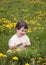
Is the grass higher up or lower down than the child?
lower down

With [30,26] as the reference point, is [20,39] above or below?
above

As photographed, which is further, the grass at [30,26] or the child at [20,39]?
the child at [20,39]

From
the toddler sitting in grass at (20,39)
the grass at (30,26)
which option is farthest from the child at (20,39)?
the grass at (30,26)

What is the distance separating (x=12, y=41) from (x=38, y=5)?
9.64 m

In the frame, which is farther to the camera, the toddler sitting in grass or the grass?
the toddler sitting in grass

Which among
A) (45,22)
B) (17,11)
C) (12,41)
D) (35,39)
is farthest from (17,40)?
(17,11)

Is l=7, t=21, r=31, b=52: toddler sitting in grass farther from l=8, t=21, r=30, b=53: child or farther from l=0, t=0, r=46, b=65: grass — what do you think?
l=0, t=0, r=46, b=65: grass

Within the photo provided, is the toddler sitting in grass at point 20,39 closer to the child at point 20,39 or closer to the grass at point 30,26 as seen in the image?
the child at point 20,39

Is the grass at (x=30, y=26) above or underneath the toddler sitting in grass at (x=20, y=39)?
underneath

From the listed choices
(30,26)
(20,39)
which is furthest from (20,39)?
(30,26)

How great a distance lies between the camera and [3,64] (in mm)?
5727

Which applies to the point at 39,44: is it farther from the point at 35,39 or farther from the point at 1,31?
the point at 1,31

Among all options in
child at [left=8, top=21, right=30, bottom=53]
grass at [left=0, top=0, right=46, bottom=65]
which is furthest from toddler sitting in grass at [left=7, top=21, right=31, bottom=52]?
grass at [left=0, top=0, right=46, bottom=65]

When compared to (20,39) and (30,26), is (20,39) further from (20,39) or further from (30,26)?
(30,26)
